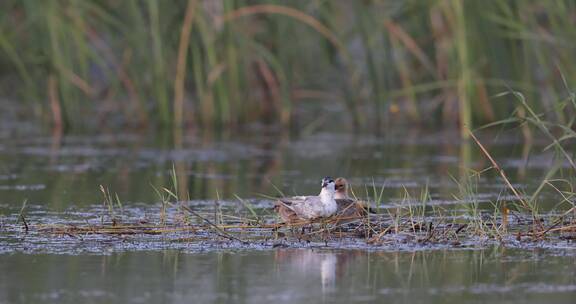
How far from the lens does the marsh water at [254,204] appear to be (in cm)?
556

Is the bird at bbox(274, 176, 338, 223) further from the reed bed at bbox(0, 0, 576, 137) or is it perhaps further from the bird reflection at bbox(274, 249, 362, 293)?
the reed bed at bbox(0, 0, 576, 137)

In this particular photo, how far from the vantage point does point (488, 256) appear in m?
6.38

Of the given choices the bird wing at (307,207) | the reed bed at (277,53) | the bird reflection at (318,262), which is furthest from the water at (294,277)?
the reed bed at (277,53)

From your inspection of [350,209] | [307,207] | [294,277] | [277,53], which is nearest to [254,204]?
[350,209]

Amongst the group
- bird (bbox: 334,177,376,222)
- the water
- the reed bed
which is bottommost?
the water

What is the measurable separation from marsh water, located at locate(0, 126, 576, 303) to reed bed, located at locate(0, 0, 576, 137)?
44cm

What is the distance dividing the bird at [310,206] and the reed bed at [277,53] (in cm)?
513

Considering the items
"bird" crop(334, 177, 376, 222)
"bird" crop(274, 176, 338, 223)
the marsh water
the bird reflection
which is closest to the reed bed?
the marsh water

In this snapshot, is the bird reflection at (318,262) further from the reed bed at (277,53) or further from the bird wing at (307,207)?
the reed bed at (277,53)

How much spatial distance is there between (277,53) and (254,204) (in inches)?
212

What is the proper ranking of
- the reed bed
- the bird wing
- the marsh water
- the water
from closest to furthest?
the water, the marsh water, the bird wing, the reed bed

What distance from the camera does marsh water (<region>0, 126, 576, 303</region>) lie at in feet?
18.2

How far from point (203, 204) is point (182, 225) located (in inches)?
51.4

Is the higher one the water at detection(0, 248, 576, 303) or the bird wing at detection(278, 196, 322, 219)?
the bird wing at detection(278, 196, 322, 219)
